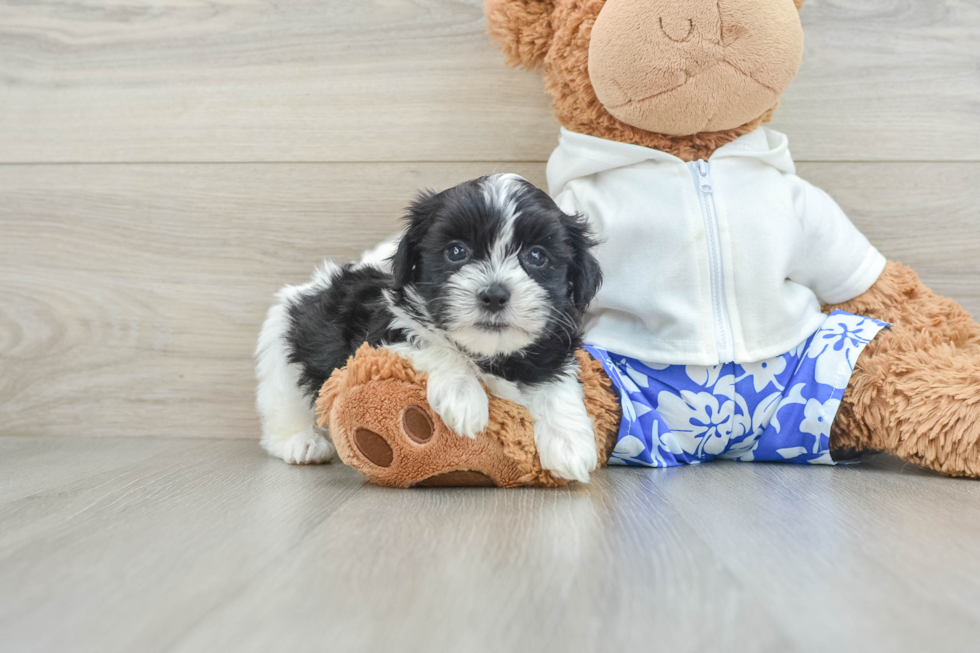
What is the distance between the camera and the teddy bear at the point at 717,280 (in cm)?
136

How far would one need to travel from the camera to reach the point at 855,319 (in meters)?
1.51

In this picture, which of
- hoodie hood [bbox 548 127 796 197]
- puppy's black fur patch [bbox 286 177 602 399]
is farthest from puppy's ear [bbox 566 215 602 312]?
hoodie hood [bbox 548 127 796 197]

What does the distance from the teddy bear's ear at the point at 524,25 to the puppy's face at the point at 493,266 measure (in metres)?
0.43

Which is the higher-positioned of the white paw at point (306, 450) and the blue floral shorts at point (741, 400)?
the blue floral shorts at point (741, 400)

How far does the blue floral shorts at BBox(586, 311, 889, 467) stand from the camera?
1440 mm

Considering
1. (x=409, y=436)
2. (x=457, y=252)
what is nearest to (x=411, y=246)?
(x=457, y=252)

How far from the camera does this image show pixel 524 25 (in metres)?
1.53

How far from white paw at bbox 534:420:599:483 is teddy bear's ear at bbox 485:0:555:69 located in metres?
0.80

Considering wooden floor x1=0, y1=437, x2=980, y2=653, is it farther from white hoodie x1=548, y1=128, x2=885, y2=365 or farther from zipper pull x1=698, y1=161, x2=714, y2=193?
zipper pull x1=698, y1=161, x2=714, y2=193

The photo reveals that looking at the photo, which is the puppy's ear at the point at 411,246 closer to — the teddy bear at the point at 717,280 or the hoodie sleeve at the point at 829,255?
the teddy bear at the point at 717,280

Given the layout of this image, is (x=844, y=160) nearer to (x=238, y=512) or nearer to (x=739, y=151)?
(x=739, y=151)

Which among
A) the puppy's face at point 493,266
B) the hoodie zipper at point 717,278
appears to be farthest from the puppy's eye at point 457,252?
the hoodie zipper at point 717,278

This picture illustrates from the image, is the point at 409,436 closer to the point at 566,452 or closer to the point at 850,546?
the point at 566,452

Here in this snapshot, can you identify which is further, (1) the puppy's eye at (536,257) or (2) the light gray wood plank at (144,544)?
(1) the puppy's eye at (536,257)
